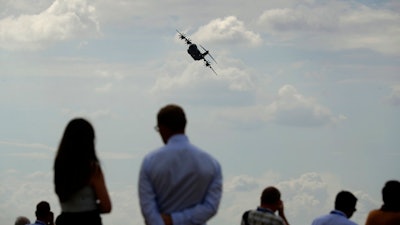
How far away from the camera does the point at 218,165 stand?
7477mm

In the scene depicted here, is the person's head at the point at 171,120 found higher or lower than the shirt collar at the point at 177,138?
higher

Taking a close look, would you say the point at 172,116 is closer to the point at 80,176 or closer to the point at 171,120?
the point at 171,120

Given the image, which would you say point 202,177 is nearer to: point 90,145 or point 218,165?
point 218,165

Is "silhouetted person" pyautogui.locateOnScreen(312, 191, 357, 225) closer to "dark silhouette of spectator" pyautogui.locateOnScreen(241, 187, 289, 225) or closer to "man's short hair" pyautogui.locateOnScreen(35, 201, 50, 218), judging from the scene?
"dark silhouette of spectator" pyautogui.locateOnScreen(241, 187, 289, 225)

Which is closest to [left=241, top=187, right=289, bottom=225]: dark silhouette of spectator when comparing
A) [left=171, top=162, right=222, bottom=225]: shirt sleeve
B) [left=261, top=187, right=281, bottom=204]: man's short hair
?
[left=261, top=187, right=281, bottom=204]: man's short hair

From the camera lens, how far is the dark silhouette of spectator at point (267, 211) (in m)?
9.49

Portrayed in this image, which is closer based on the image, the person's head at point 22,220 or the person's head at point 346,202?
the person's head at point 346,202

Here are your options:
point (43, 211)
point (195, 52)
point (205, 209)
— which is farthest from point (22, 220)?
point (195, 52)

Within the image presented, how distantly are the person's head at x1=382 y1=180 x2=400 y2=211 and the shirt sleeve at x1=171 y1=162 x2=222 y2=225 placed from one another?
324cm

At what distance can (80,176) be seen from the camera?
24.4 ft

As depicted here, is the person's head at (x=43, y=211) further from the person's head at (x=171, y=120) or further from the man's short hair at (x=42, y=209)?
the person's head at (x=171, y=120)

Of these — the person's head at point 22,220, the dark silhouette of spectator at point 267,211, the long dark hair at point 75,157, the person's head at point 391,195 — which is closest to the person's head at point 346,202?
the person's head at point 391,195

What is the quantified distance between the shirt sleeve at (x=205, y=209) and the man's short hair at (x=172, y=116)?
576mm

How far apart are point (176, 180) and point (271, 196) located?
2.68 m
